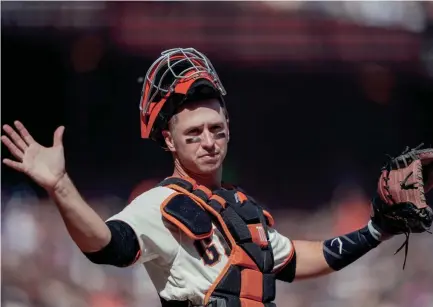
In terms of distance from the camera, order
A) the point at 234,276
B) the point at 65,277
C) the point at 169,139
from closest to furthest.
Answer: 1. the point at 234,276
2. the point at 169,139
3. the point at 65,277

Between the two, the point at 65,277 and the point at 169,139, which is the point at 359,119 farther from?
the point at 169,139

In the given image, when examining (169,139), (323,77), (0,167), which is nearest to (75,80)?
(0,167)

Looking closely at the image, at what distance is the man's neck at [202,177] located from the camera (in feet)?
8.90

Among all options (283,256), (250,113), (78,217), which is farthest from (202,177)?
(250,113)

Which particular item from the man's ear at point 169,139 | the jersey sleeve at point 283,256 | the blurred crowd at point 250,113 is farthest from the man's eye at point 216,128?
the blurred crowd at point 250,113

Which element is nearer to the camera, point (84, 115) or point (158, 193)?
point (158, 193)

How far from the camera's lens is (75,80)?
192 inches

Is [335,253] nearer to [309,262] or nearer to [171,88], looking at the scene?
[309,262]

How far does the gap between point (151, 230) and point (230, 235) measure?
226 mm

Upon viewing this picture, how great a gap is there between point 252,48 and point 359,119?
2.17 ft

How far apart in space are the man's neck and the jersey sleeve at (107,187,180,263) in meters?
0.19

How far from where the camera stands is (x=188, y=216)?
249cm

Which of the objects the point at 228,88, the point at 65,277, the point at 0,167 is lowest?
the point at 65,277

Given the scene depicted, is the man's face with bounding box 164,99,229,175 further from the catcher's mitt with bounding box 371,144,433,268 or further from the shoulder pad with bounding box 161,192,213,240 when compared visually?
the catcher's mitt with bounding box 371,144,433,268
